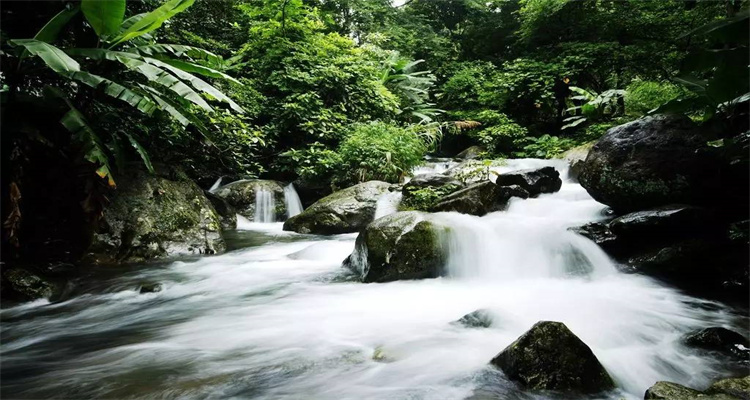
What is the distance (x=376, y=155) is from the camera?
9.74 m

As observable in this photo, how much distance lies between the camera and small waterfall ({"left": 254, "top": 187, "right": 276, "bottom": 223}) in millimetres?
9500

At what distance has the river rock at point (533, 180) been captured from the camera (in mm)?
7805

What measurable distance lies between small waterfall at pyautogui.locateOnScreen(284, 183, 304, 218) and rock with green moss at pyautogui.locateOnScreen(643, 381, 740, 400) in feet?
27.6

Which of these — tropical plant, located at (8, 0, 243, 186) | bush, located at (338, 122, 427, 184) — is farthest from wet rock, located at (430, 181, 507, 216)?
tropical plant, located at (8, 0, 243, 186)

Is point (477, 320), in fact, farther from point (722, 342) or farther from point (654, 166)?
point (654, 166)

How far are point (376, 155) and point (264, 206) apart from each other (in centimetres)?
292

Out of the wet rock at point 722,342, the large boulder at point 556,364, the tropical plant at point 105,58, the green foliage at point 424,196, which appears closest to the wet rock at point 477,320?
the large boulder at point 556,364

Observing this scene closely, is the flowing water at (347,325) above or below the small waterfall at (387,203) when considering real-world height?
below

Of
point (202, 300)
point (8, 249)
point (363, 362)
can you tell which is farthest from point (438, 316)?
point (8, 249)

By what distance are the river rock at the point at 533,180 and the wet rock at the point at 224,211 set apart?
5650 millimetres

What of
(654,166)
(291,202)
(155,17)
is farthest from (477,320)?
(291,202)

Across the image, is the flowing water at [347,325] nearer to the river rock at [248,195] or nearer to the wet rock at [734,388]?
the wet rock at [734,388]

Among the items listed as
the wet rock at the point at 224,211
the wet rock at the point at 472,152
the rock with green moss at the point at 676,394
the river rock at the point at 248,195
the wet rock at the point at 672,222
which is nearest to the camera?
the rock with green moss at the point at 676,394

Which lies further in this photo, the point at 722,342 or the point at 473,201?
the point at 473,201
